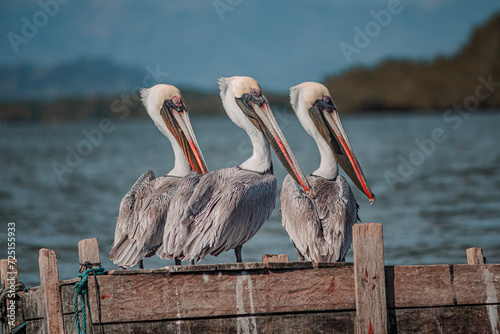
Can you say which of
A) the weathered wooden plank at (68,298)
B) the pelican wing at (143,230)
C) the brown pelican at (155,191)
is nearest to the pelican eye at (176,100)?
the brown pelican at (155,191)

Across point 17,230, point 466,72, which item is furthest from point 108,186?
point 466,72

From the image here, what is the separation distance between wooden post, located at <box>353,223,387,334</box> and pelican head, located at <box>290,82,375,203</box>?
2205 mm

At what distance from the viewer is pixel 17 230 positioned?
16281 mm

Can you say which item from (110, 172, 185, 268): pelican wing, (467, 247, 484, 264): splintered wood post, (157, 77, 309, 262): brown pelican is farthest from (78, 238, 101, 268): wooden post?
(467, 247, 484, 264): splintered wood post

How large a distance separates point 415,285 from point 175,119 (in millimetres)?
3217

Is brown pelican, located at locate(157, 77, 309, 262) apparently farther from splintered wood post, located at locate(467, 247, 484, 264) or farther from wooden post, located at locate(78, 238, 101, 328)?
splintered wood post, located at locate(467, 247, 484, 264)

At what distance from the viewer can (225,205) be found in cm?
574

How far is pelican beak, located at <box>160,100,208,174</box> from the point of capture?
287 inches

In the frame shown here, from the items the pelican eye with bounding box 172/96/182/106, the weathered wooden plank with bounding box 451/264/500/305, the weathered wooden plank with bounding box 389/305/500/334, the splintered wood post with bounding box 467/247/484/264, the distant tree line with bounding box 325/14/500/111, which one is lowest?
the weathered wooden plank with bounding box 389/305/500/334

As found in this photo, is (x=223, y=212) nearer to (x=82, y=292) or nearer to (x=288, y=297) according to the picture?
(x=288, y=297)

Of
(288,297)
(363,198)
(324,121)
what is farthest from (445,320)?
(363,198)

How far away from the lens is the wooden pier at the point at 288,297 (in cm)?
489

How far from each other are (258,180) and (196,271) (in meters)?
1.44

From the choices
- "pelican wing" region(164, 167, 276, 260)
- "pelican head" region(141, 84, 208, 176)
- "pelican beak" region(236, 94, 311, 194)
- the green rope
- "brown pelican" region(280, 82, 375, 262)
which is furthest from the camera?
"pelican head" region(141, 84, 208, 176)
